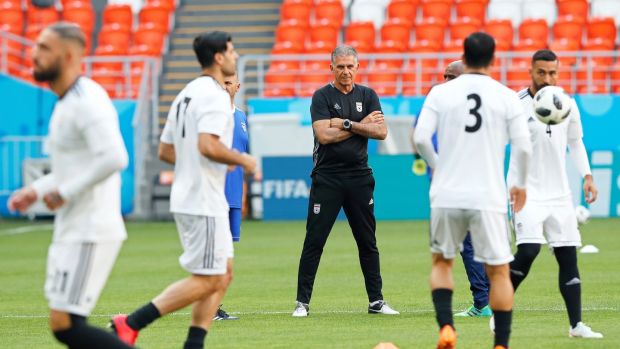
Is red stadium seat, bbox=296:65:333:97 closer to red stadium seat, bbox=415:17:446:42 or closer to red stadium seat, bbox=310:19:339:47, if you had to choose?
red stadium seat, bbox=310:19:339:47

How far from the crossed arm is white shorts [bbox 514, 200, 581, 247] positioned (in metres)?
2.09

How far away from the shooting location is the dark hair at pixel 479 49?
8336 mm

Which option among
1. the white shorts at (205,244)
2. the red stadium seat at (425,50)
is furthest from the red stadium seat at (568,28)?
the white shorts at (205,244)

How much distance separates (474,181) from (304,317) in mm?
3512

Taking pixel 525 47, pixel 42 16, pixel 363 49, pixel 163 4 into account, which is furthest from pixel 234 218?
pixel 42 16

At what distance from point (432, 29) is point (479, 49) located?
21.0 metres

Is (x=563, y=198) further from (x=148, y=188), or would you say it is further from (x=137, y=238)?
(x=148, y=188)

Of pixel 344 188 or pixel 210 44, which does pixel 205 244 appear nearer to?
pixel 210 44

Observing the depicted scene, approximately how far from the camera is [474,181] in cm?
826

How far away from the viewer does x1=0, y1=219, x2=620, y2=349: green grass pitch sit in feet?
32.6

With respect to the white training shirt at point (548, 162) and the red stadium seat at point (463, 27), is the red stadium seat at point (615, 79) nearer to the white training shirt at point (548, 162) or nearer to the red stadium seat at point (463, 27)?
the red stadium seat at point (463, 27)

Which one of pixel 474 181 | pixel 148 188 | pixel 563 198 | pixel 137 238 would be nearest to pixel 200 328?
pixel 474 181

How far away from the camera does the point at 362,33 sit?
29328 mm

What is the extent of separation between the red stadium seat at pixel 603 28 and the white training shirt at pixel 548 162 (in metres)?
19.3
